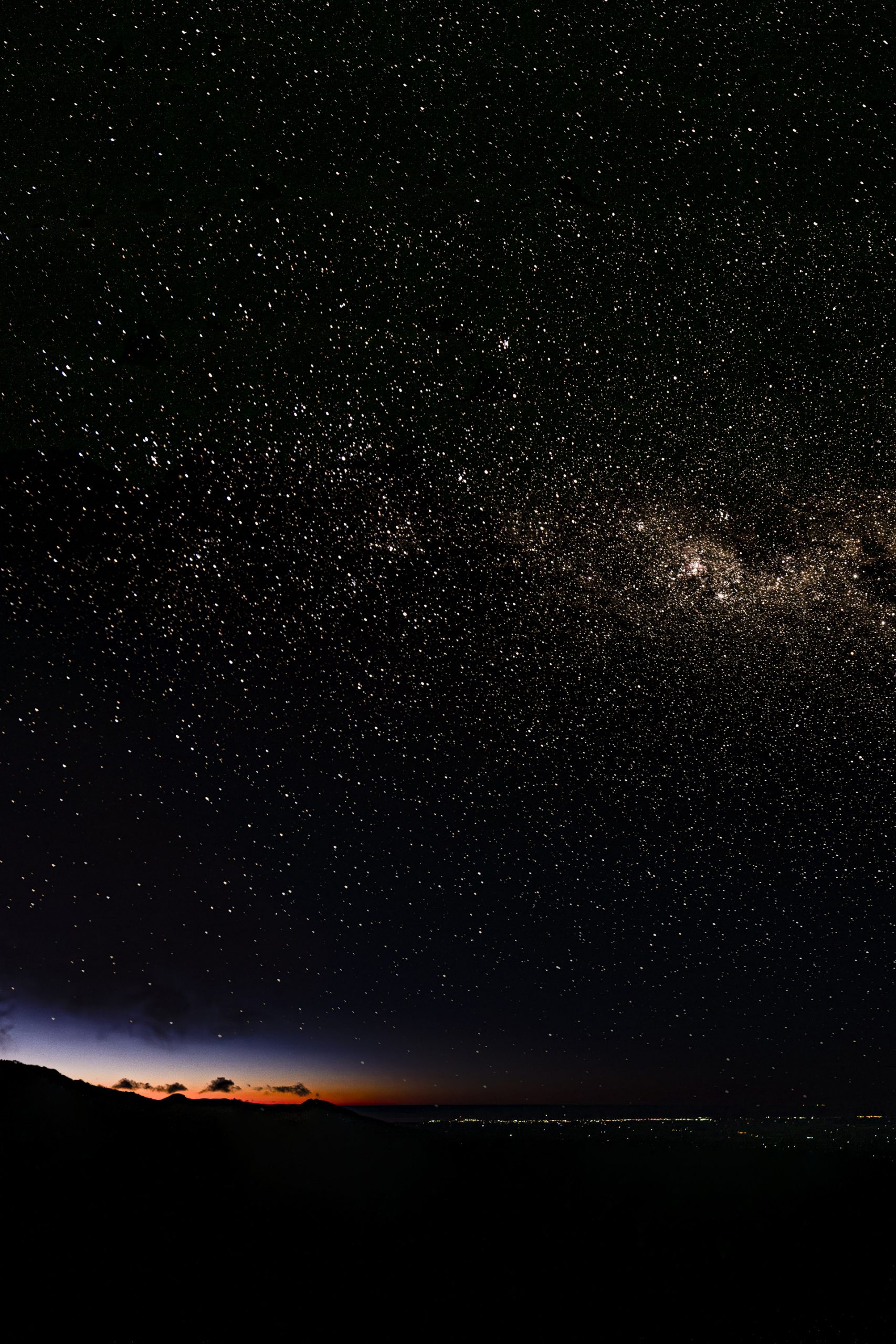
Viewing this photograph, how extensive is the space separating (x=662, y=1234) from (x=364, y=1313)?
1.54 metres

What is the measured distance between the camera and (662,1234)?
356 cm

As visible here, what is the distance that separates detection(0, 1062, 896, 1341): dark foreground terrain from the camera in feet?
9.75

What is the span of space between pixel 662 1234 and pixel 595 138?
4.54m

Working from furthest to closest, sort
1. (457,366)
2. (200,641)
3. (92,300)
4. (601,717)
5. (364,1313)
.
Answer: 1. (601,717)
2. (364,1313)
3. (200,641)
4. (457,366)
5. (92,300)

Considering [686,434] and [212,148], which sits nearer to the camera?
[212,148]

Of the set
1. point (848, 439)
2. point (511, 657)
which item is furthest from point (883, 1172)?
point (848, 439)

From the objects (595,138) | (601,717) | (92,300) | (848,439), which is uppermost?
(595,138)

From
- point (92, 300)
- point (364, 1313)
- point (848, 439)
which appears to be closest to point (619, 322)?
point (848, 439)

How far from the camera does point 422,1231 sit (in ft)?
11.6

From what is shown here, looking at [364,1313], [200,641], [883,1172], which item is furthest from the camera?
[883,1172]

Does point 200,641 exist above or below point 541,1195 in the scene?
above

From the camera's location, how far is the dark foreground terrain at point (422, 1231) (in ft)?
9.75

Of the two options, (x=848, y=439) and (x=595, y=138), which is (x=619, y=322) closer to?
(x=595, y=138)

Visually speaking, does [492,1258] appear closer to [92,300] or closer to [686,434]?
[686,434]
